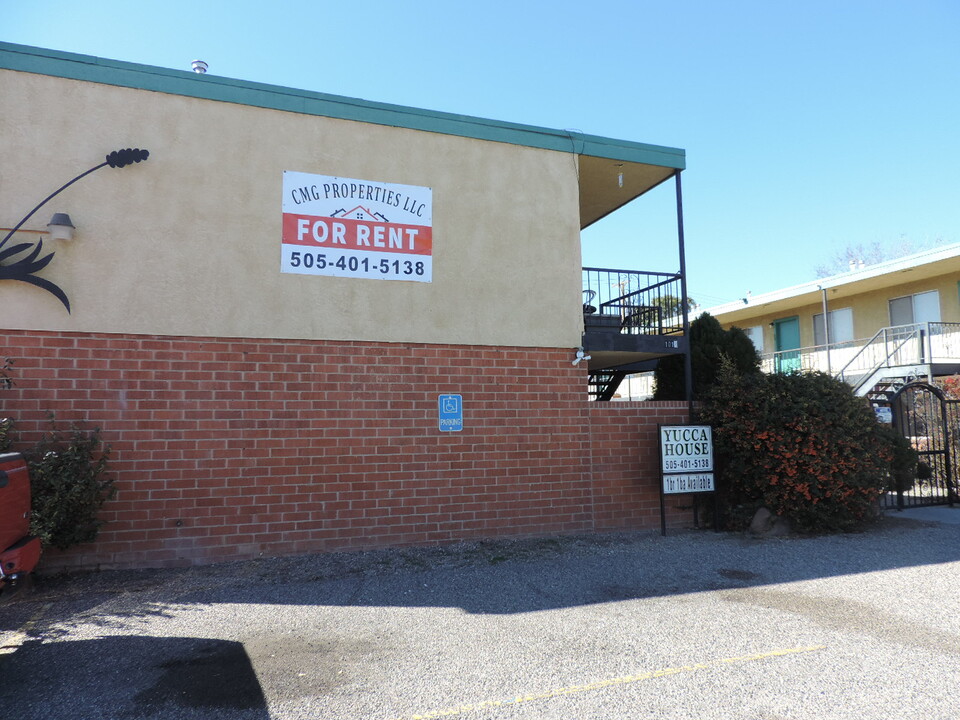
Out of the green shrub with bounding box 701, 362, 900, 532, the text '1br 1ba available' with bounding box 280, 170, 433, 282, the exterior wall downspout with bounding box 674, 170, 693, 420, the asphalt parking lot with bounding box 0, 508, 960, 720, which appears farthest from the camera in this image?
the exterior wall downspout with bounding box 674, 170, 693, 420

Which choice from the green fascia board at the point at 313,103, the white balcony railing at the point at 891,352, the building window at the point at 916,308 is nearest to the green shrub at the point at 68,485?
the green fascia board at the point at 313,103

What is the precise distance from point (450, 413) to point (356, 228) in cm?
259

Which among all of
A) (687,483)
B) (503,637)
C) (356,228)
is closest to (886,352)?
(687,483)

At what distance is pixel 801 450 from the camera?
895 centimetres

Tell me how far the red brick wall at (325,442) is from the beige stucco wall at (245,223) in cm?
30

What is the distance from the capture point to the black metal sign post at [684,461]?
9.17 metres

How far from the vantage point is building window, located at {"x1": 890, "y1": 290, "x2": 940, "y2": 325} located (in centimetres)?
1806

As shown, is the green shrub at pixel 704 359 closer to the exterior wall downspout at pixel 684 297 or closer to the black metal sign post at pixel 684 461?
the exterior wall downspout at pixel 684 297

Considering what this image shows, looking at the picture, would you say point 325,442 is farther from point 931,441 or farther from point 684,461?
point 931,441

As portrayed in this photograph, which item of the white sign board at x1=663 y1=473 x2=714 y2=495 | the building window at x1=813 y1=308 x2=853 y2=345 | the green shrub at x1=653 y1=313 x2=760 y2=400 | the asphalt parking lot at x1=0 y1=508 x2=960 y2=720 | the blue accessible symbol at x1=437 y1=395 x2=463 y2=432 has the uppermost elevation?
the building window at x1=813 y1=308 x2=853 y2=345

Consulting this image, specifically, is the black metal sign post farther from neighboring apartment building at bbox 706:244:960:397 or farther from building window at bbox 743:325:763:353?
building window at bbox 743:325:763:353

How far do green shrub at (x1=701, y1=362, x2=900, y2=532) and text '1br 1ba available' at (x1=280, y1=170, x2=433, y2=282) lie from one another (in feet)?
15.5

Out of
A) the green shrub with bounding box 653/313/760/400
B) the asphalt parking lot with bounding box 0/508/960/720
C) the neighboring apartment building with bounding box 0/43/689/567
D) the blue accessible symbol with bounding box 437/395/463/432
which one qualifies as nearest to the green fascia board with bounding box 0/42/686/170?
the neighboring apartment building with bounding box 0/43/689/567

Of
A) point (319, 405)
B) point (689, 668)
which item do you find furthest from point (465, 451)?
point (689, 668)
